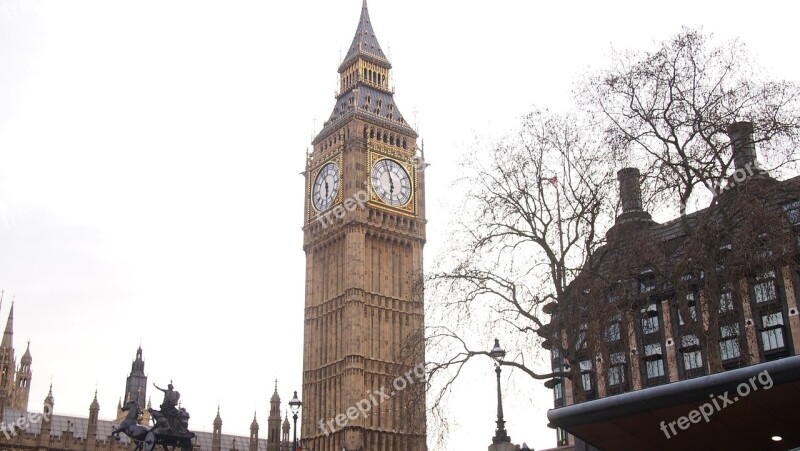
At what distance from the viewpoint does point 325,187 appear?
88.4m

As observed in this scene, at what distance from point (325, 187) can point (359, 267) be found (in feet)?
31.9

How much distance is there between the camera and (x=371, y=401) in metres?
79.3

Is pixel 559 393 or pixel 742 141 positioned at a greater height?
pixel 742 141

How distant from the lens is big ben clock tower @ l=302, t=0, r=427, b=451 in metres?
79.6

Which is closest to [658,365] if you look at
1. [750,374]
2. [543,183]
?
[543,183]

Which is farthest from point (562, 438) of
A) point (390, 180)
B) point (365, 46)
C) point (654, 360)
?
point (365, 46)

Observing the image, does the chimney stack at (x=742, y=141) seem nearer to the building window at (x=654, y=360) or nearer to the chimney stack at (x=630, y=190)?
the chimney stack at (x=630, y=190)

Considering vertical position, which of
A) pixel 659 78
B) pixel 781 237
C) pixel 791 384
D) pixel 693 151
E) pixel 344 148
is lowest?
pixel 791 384

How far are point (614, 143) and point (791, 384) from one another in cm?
940

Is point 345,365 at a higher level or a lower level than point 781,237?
higher

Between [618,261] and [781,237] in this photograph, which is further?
[618,261]

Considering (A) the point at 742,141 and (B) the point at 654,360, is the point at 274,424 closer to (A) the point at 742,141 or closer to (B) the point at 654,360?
(B) the point at 654,360

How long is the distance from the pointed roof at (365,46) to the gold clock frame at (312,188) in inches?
491

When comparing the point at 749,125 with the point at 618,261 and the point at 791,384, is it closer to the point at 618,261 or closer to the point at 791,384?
the point at 618,261
